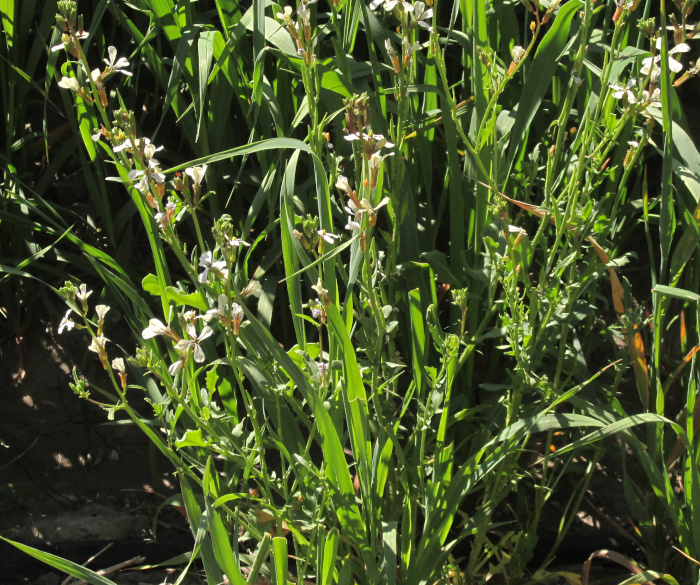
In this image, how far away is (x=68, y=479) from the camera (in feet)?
5.60

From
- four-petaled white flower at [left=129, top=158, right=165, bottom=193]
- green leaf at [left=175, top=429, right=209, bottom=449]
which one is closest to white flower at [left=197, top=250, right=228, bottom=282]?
four-petaled white flower at [left=129, top=158, right=165, bottom=193]

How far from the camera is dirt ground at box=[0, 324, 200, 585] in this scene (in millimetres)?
1515

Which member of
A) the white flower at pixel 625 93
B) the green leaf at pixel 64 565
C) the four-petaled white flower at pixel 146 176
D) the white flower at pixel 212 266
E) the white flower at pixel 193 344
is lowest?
the green leaf at pixel 64 565

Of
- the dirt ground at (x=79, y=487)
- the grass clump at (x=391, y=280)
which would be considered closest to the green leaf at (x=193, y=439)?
the grass clump at (x=391, y=280)

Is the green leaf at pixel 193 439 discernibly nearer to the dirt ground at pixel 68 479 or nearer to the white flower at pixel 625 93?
the dirt ground at pixel 68 479

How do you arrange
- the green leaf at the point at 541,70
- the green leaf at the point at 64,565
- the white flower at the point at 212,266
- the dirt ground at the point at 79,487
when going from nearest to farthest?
the white flower at the point at 212,266
the green leaf at the point at 64,565
the green leaf at the point at 541,70
the dirt ground at the point at 79,487

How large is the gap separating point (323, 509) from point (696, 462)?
1.88 feet

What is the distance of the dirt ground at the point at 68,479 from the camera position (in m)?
1.51

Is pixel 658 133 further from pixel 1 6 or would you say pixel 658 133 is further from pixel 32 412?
pixel 32 412

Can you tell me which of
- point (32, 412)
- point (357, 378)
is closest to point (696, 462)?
point (357, 378)

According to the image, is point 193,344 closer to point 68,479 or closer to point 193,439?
point 193,439

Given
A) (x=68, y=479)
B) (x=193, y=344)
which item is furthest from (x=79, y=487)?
(x=193, y=344)

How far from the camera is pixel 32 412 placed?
1.76 metres

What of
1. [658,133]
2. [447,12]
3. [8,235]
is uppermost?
[447,12]
